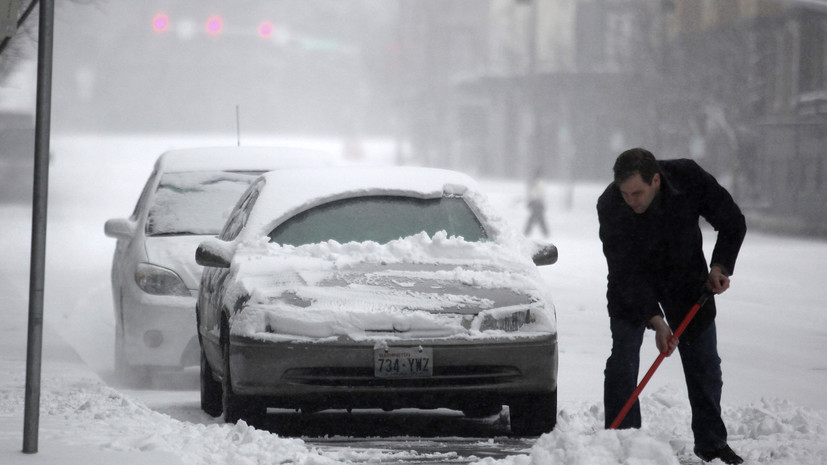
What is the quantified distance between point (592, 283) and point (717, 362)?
13836mm

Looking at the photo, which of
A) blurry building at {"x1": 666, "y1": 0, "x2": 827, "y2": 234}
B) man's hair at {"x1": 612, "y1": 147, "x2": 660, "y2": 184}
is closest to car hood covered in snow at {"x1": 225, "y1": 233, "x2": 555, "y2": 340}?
man's hair at {"x1": 612, "y1": 147, "x2": 660, "y2": 184}

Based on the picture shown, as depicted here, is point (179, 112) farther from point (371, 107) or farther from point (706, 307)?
point (706, 307)

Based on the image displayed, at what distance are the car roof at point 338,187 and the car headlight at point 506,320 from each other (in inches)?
41.5

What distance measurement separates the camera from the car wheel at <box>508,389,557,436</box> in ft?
24.5

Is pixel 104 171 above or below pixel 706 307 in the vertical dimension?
below

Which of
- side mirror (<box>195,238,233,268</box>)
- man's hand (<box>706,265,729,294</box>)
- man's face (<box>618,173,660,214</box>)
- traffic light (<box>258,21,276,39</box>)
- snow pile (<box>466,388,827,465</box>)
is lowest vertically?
snow pile (<box>466,388,827,465</box>)

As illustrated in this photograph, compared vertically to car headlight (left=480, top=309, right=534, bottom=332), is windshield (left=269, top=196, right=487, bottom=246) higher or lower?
higher

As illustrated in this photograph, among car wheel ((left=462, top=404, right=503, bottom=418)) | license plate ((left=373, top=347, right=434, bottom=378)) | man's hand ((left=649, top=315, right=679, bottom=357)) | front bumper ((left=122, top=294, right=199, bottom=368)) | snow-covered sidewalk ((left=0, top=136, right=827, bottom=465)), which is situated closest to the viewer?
snow-covered sidewalk ((left=0, top=136, right=827, bottom=465))

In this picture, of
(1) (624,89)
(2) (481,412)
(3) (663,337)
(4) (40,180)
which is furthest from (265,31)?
(4) (40,180)

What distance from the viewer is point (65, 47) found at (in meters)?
154

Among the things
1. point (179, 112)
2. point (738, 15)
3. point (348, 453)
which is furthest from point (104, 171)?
point (179, 112)

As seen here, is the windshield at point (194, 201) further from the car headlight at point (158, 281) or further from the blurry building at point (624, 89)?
the blurry building at point (624, 89)

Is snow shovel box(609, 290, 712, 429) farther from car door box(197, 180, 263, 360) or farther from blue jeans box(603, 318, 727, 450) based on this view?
car door box(197, 180, 263, 360)

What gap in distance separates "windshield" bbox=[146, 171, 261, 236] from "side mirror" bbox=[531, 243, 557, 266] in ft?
11.0
